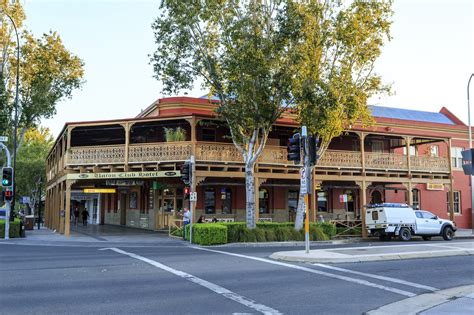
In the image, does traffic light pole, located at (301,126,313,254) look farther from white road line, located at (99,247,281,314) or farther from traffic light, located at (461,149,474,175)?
traffic light, located at (461,149,474,175)

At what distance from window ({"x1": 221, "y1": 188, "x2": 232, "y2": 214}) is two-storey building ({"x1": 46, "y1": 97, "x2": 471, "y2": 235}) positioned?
7cm

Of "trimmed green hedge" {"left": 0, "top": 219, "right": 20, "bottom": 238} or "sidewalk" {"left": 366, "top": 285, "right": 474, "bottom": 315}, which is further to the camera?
"trimmed green hedge" {"left": 0, "top": 219, "right": 20, "bottom": 238}

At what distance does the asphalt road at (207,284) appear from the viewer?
835 centimetres

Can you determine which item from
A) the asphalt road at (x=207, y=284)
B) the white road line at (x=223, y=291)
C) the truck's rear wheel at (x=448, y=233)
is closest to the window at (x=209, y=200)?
the truck's rear wheel at (x=448, y=233)

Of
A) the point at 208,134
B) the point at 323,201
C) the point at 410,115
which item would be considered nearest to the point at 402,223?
the point at 323,201

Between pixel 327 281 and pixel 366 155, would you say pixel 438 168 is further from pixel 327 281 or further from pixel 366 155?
pixel 327 281

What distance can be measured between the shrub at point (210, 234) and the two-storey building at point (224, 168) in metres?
3.63

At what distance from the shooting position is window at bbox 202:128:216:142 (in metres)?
29.6

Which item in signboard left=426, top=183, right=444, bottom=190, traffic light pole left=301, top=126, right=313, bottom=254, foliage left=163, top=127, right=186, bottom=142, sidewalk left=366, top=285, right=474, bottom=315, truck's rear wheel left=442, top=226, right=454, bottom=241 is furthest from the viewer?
signboard left=426, top=183, right=444, bottom=190

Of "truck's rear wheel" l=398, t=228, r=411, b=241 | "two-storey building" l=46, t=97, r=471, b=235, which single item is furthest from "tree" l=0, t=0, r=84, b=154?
"truck's rear wheel" l=398, t=228, r=411, b=241

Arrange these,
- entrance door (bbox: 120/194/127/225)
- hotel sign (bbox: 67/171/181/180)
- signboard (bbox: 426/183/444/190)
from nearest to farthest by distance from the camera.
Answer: hotel sign (bbox: 67/171/181/180), signboard (bbox: 426/183/444/190), entrance door (bbox: 120/194/127/225)

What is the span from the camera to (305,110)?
2233 cm

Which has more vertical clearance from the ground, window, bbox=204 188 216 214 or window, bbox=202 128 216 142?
window, bbox=202 128 216 142

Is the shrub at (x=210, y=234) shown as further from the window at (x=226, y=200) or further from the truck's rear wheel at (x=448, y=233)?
the truck's rear wheel at (x=448, y=233)
